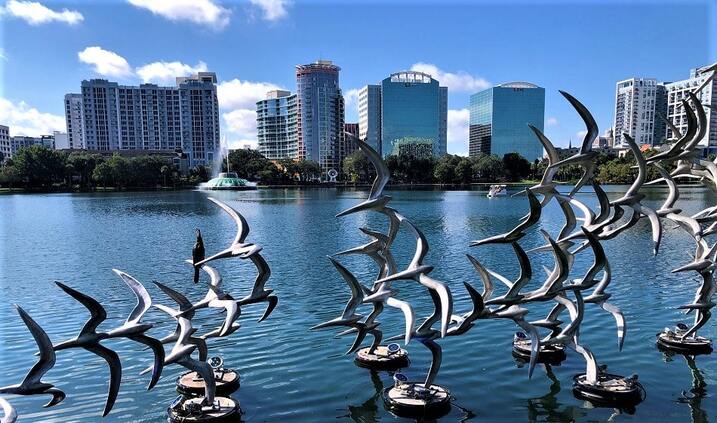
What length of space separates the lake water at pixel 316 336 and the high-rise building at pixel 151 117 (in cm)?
13897

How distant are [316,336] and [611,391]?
26.6ft

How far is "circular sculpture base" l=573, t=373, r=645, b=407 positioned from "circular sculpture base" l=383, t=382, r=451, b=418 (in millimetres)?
2991

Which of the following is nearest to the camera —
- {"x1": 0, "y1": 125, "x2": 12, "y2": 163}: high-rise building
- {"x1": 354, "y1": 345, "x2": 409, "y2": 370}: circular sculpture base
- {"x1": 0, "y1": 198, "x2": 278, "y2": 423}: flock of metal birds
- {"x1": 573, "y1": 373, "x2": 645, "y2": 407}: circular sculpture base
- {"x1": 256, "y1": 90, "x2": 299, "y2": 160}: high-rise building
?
{"x1": 0, "y1": 198, "x2": 278, "y2": 423}: flock of metal birds

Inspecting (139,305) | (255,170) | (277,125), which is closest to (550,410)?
(139,305)

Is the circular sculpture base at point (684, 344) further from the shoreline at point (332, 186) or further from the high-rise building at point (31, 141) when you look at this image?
the high-rise building at point (31, 141)

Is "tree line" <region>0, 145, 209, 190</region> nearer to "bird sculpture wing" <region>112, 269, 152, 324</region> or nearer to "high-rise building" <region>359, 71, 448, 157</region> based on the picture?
"high-rise building" <region>359, 71, 448, 157</region>

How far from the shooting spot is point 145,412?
10.5 meters

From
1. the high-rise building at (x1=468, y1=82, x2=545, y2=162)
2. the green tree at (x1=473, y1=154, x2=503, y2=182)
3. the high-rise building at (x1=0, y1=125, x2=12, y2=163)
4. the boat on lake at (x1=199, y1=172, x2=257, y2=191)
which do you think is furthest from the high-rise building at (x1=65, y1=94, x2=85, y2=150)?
the high-rise building at (x1=468, y1=82, x2=545, y2=162)

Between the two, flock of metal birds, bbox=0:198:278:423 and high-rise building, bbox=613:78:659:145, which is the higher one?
high-rise building, bbox=613:78:659:145

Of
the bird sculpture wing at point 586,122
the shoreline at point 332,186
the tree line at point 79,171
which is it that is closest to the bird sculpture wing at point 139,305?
the bird sculpture wing at point 586,122

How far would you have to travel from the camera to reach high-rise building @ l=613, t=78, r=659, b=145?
165 metres

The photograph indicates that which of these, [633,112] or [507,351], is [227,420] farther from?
[633,112]

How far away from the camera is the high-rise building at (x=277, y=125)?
174 m

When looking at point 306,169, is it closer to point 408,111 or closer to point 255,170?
point 255,170
